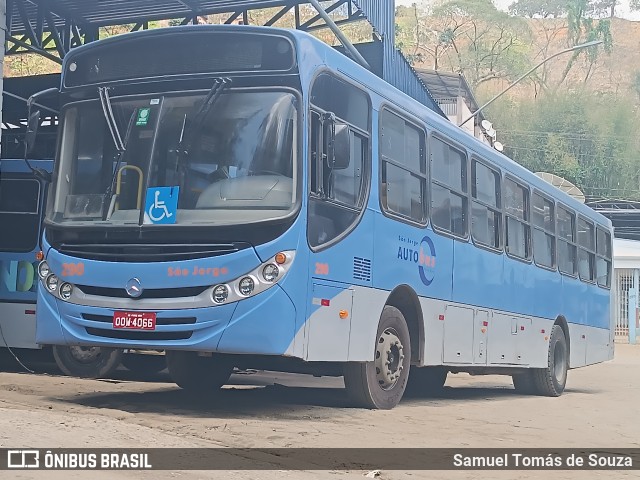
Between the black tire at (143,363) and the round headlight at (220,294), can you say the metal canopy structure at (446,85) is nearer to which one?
the black tire at (143,363)

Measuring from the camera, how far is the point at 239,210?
863 centimetres

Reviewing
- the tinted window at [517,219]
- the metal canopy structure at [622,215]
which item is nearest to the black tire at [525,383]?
the tinted window at [517,219]

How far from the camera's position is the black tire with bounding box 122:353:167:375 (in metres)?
15.7

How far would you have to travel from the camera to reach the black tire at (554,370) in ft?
52.5

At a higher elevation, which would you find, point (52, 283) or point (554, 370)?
point (52, 283)

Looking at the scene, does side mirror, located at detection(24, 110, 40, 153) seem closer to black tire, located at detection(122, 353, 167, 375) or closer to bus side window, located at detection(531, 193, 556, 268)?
black tire, located at detection(122, 353, 167, 375)

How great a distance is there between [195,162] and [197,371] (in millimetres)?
3368

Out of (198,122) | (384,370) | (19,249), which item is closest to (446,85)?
(19,249)

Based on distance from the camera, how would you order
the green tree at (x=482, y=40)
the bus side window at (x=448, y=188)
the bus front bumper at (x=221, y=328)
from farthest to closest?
1. the green tree at (x=482, y=40)
2. the bus side window at (x=448, y=188)
3. the bus front bumper at (x=221, y=328)

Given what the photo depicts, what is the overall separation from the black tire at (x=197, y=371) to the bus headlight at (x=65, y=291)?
2264 millimetres

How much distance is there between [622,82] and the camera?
472 ft

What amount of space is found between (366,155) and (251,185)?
1609 millimetres

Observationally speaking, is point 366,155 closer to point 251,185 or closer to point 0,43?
point 251,185

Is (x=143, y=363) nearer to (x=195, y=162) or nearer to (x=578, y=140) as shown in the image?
(x=195, y=162)
